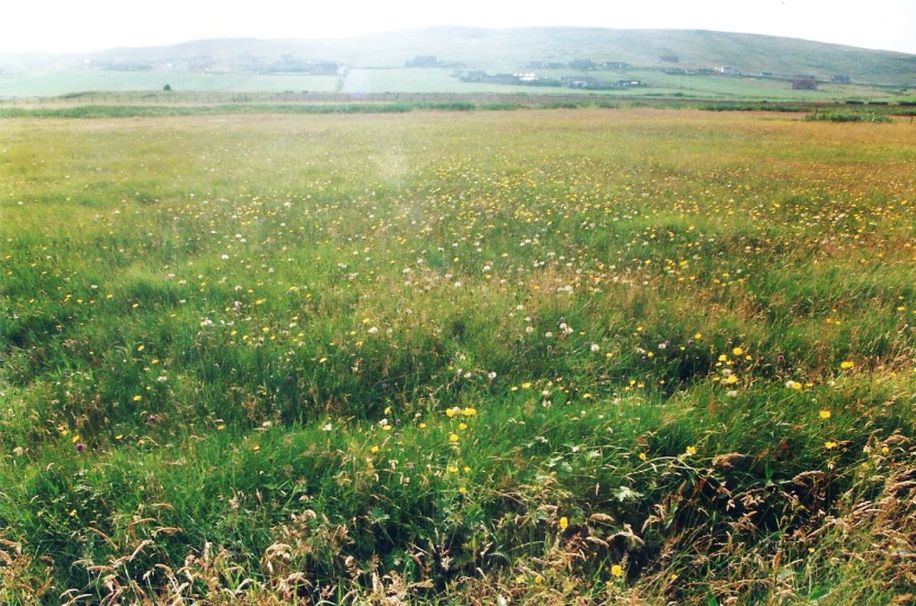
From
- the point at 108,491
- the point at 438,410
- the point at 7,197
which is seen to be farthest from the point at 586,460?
the point at 7,197

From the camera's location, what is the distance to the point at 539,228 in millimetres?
8711

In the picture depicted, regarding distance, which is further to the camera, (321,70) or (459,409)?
(321,70)

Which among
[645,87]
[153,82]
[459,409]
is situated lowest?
[459,409]

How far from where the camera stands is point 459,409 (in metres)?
3.77

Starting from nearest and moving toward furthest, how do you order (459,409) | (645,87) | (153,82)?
1. (459,409)
2. (153,82)
3. (645,87)

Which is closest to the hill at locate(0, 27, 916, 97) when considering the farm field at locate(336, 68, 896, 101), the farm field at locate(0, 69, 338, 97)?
the farm field at locate(0, 69, 338, 97)

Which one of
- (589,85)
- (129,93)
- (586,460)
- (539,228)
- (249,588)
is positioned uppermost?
(589,85)

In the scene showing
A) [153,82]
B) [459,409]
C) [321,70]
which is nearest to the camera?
[459,409]

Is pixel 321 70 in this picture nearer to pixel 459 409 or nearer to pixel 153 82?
pixel 153 82

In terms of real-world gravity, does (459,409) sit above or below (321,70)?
below

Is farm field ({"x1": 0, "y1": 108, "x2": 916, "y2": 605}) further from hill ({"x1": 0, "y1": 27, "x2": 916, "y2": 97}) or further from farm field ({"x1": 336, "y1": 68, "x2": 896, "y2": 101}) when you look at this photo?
farm field ({"x1": 336, "y1": 68, "x2": 896, "y2": 101})

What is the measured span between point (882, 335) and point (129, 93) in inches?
3917

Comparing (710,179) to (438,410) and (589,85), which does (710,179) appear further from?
(589,85)

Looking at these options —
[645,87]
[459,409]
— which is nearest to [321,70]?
[645,87]
